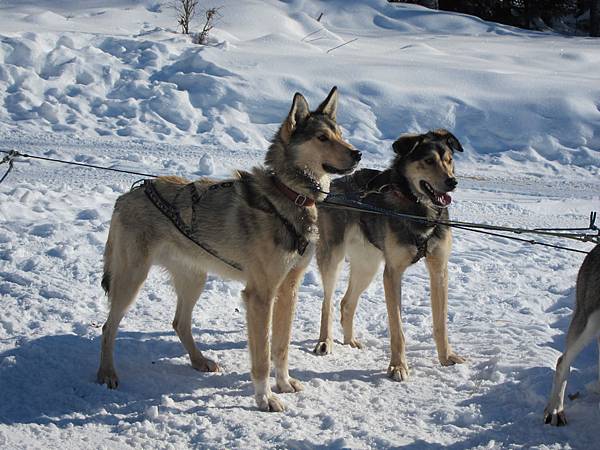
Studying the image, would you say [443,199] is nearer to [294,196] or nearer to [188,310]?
[294,196]

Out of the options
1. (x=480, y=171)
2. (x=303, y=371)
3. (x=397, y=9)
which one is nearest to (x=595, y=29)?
(x=397, y=9)

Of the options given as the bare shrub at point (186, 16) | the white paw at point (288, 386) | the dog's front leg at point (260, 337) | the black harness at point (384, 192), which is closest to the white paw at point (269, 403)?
the dog's front leg at point (260, 337)

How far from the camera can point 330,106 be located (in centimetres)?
462

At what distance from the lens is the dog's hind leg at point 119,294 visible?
4.55m

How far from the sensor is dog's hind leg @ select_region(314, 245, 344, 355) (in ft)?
18.1

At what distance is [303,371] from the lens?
16.6ft

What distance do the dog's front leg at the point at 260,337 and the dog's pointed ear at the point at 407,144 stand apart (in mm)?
1647

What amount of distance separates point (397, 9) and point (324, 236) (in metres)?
17.8

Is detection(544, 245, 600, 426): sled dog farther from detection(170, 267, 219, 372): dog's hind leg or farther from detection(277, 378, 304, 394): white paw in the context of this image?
detection(170, 267, 219, 372): dog's hind leg

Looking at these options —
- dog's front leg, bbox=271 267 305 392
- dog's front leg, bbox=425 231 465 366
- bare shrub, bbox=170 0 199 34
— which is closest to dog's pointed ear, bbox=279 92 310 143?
dog's front leg, bbox=271 267 305 392

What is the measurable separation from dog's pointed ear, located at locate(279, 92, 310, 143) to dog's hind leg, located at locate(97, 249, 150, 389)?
1.21 m

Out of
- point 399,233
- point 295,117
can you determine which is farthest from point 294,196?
point 399,233

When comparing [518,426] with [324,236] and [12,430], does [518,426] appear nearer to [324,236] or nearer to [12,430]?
[324,236]

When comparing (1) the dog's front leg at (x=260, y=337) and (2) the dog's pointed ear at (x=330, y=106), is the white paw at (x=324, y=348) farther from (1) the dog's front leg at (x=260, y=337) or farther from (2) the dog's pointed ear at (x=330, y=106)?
(2) the dog's pointed ear at (x=330, y=106)
